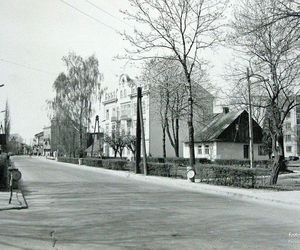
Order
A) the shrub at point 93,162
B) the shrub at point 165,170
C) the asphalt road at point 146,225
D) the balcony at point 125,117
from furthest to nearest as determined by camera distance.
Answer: the balcony at point 125,117 < the shrub at point 93,162 < the shrub at point 165,170 < the asphalt road at point 146,225

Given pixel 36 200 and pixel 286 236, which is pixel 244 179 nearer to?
pixel 36 200

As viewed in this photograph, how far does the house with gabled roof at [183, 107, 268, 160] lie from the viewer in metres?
55.7

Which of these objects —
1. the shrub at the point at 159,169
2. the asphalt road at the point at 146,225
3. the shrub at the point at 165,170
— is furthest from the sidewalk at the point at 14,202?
the shrub at the point at 159,169

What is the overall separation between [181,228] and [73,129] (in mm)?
54646

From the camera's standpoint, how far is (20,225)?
10.1m

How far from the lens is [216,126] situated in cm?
5969

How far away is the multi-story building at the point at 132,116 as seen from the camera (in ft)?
212

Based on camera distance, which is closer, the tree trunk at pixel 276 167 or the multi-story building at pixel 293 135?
the tree trunk at pixel 276 167

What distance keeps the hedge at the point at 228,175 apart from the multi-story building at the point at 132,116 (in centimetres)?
3153

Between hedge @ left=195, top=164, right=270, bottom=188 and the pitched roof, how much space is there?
3125 centimetres

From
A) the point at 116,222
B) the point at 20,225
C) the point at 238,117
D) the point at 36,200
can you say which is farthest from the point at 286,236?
the point at 238,117

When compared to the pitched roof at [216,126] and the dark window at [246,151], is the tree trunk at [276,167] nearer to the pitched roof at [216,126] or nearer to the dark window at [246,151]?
the pitched roof at [216,126]

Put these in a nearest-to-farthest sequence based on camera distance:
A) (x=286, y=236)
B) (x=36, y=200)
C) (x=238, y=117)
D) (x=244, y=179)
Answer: (x=286, y=236) → (x=36, y=200) → (x=244, y=179) → (x=238, y=117)

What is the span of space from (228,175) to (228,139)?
3475 cm
